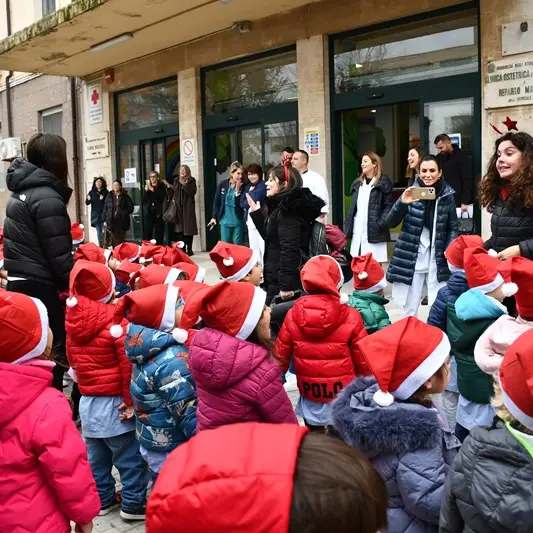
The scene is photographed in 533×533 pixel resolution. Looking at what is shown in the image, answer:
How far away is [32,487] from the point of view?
2.50m

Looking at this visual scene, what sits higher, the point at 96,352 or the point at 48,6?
the point at 48,6

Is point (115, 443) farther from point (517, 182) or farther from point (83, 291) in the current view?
point (517, 182)

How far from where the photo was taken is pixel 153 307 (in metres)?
3.56

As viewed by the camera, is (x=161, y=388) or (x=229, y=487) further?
(x=161, y=388)

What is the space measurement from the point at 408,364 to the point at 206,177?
11.5 m

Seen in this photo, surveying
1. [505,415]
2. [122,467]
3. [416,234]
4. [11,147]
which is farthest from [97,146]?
[505,415]

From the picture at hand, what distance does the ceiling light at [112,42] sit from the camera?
1288 centimetres

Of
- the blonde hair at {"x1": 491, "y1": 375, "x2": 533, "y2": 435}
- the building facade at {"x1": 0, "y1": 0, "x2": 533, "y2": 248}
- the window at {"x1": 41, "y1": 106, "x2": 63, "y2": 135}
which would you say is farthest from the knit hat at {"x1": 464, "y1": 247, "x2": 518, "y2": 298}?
the window at {"x1": 41, "y1": 106, "x2": 63, "y2": 135}

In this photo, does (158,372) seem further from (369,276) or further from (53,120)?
(53,120)

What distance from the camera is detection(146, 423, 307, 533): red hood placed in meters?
1.17

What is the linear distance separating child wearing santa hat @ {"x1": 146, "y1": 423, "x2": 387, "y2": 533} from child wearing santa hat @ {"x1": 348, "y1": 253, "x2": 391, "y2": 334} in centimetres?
300

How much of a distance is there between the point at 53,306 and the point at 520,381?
11.4 ft

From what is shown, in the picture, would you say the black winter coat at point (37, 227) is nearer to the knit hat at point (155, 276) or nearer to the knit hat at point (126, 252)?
the knit hat at point (155, 276)

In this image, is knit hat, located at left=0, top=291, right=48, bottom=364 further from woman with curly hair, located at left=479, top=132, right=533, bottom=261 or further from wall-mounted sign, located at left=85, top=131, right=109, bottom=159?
wall-mounted sign, located at left=85, top=131, right=109, bottom=159
